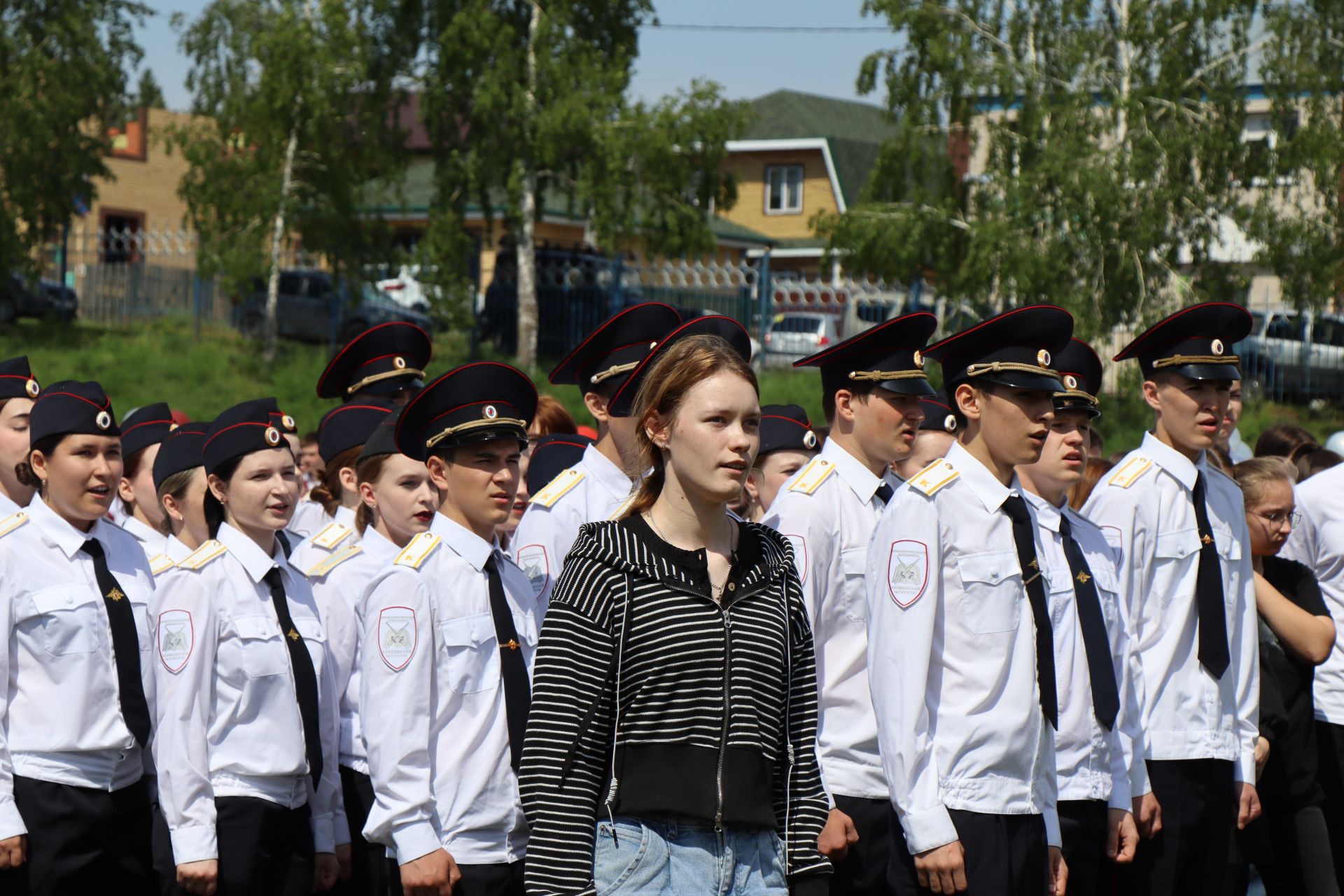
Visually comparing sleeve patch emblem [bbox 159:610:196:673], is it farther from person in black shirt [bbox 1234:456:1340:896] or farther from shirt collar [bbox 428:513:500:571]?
person in black shirt [bbox 1234:456:1340:896]

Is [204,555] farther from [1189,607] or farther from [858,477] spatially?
[1189,607]

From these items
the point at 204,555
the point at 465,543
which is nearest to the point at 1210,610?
the point at 465,543

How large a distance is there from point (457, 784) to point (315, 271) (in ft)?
72.9

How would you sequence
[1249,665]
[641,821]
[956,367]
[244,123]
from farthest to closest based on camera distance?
[244,123]
[1249,665]
[956,367]
[641,821]

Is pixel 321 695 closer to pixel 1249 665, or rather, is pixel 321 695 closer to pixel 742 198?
pixel 1249 665

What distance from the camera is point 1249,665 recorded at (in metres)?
5.61

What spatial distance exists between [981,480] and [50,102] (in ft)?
73.9

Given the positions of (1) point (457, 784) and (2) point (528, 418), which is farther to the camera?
(2) point (528, 418)

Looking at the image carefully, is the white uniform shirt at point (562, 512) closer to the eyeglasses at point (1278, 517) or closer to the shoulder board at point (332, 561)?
the shoulder board at point (332, 561)

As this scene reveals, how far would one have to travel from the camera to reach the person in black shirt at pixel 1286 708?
6.53m

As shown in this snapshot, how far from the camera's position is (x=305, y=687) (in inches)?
201

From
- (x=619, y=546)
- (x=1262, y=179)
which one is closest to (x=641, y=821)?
(x=619, y=546)

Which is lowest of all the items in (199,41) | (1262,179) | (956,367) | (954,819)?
(954,819)

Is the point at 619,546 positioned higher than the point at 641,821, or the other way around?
the point at 619,546
